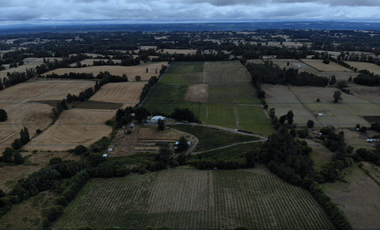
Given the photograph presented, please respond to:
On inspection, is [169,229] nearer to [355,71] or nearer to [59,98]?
[59,98]

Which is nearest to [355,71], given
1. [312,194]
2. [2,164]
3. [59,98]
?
[312,194]

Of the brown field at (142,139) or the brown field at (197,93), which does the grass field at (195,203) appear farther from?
the brown field at (197,93)

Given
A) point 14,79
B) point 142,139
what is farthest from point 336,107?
point 14,79

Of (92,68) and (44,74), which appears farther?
(92,68)

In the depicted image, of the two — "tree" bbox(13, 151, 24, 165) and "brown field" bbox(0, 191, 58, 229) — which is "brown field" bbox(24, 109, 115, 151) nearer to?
"tree" bbox(13, 151, 24, 165)

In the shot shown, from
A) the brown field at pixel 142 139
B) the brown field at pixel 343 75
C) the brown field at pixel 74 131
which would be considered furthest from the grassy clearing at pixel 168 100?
the brown field at pixel 343 75

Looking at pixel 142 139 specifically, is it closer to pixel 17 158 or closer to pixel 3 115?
pixel 17 158

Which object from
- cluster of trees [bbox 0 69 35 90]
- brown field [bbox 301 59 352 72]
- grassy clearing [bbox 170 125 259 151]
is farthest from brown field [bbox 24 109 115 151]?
brown field [bbox 301 59 352 72]
